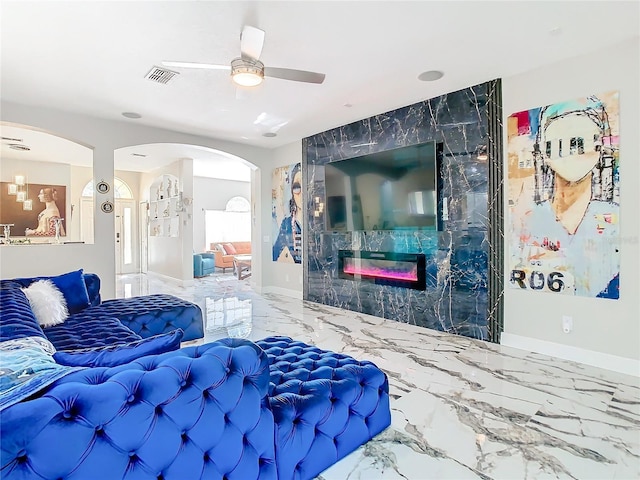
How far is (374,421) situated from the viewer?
6.97 feet

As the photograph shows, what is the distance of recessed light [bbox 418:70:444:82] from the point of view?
361cm

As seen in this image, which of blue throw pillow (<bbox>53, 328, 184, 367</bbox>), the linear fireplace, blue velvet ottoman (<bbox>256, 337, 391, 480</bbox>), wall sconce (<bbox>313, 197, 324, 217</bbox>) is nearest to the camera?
blue throw pillow (<bbox>53, 328, 184, 367</bbox>)

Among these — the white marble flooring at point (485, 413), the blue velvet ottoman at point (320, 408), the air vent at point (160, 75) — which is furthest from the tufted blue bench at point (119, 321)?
the air vent at point (160, 75)

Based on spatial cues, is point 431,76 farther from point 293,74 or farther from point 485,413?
point 485,413

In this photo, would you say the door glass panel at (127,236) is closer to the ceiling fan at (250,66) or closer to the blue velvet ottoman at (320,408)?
the ceiling fan at (250,66)

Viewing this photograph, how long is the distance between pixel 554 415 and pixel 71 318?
12.8ft

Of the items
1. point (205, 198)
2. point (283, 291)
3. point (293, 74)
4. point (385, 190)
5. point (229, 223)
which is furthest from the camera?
point (229, 223)

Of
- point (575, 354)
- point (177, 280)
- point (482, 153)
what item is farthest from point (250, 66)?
point (177, 280)

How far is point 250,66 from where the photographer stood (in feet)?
9.07

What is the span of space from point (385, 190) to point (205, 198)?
8445mm

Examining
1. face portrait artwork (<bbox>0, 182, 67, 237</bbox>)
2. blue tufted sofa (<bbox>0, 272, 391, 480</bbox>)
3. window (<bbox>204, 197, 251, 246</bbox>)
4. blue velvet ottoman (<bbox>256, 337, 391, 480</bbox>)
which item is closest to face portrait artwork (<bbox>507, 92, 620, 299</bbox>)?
blue velvet ottoman (<bbox>256, 337, 391, 480</bbox>)

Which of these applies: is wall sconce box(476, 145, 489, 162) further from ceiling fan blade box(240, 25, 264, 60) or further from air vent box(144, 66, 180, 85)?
air vent box(144, 66, 180, 85)

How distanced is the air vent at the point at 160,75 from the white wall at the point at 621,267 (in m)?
3.46

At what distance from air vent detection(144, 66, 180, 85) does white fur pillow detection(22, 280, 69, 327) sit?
2242mm
